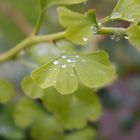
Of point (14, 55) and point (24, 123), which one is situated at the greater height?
point (14, 55)

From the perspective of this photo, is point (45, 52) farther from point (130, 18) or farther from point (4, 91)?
point (130, 18)

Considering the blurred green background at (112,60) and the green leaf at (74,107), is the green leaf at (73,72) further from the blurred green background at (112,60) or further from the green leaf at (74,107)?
the blurred green background at (112,60)

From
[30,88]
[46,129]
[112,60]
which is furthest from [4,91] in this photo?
[112,60]

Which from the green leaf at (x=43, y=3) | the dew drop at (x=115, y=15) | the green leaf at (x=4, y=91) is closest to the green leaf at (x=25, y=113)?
the green leaf at (x=4, y=91)

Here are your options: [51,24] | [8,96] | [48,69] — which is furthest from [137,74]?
[48,69]

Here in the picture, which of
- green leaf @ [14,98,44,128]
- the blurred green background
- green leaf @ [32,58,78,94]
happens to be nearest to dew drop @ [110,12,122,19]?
green leaf @ [32,58,78,94]

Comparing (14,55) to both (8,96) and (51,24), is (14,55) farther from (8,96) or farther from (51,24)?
(51,24)
